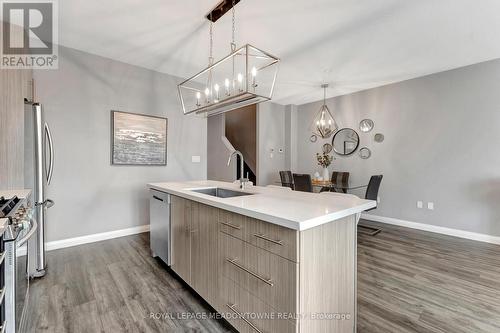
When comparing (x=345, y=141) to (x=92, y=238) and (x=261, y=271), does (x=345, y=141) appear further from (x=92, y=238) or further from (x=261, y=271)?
(x=92, y=238)

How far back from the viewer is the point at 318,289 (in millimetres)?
1246

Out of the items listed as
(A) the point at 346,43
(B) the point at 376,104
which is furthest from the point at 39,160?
(B) the point at 376,104

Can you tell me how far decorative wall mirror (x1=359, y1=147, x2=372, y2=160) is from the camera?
188 inches

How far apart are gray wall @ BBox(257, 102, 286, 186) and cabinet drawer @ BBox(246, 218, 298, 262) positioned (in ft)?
14.8

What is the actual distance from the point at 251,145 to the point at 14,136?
5.13 metres

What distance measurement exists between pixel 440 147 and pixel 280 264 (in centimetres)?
415

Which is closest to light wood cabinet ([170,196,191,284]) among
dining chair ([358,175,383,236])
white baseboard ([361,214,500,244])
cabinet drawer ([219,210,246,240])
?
cabinet drawer ([219,210,246,240])

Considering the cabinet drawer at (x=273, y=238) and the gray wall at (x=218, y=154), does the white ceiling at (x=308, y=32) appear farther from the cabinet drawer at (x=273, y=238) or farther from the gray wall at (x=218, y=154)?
the gray wall at (x=218, y=154)

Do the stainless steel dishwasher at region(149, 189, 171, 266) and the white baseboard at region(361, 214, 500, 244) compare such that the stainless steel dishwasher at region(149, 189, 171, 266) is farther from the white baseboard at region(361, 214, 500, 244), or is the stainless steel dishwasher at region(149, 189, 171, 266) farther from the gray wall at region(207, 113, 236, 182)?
the white baseboard at region(361, 214, 500, 244)

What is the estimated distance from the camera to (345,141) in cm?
516

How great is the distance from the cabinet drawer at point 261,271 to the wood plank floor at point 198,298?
19.6 inches

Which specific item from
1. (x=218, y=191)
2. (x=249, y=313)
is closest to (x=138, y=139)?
(x=218, y=191)

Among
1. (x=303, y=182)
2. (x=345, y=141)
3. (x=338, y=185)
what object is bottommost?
(x=338, y=185)

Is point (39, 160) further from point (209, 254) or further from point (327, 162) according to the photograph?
point (327, 162)
